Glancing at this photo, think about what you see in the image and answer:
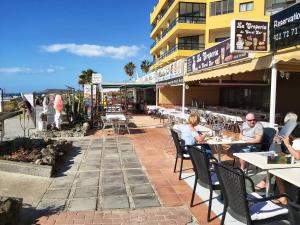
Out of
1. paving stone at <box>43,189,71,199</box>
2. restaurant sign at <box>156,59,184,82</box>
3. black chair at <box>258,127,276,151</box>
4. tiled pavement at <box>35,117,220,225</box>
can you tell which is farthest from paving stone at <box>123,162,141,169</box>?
restaurant sign at <box>156,59,184,82</box>

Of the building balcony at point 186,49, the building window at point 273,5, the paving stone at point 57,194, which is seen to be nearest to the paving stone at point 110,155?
the paving stone at point 57,194

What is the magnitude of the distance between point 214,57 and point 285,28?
4.80 metres

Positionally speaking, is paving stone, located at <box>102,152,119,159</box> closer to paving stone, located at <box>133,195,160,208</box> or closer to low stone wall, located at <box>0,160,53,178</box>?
low stone wall, located at <box>0,160,53,178</box>

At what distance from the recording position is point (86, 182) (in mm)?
6879

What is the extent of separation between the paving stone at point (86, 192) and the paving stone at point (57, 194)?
169 mm

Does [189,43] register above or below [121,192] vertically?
above

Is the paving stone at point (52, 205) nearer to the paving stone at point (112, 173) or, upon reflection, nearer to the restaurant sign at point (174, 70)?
the paving stone at point (112, 173)

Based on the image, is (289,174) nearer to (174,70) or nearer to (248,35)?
(248,35)

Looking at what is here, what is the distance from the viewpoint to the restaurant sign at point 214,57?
1073 cm

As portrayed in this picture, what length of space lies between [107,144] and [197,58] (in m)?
5.76

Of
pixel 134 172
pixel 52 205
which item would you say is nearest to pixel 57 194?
pixel 52 205

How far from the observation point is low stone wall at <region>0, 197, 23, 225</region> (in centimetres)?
444

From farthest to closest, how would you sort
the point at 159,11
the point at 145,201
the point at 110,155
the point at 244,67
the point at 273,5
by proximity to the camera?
the point at 159,11 → the point at 273,5 → the point at 110,155 → the point at 244,67 → the point at 145,201

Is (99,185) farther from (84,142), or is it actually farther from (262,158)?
(84,142)
